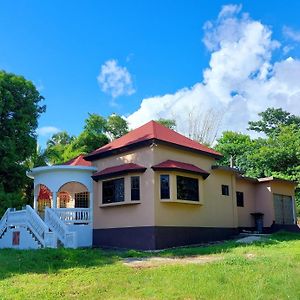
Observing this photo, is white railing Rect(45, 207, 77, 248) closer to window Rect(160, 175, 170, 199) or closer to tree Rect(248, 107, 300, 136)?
window Rect(160, 175, 170, 199)

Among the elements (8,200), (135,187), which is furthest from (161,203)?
(8,200)

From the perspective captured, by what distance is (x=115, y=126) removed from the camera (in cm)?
3897

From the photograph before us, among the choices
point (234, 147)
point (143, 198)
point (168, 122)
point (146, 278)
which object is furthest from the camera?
point (168, 122)

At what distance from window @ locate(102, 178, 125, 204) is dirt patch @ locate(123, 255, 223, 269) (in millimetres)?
4525

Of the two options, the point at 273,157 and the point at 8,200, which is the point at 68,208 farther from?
the point at 273,157

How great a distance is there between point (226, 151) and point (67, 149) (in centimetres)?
1426

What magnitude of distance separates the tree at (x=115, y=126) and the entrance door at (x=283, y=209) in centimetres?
1841

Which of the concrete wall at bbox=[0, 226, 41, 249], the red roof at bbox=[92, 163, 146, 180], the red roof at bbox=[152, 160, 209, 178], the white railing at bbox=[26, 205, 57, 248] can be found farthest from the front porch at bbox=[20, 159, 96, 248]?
the red roof at bbox=[152, 160, 209, 178]

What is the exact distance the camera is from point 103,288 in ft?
30.0

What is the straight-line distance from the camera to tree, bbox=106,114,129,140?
127 feet

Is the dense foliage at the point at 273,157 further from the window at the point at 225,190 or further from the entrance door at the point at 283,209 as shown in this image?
the window at the point at 225,190

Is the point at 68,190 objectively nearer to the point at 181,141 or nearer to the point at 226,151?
the point at 181,141

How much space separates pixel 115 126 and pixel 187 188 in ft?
72.0

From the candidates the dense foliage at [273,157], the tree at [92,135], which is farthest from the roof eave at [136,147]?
the tree at [92,135]
